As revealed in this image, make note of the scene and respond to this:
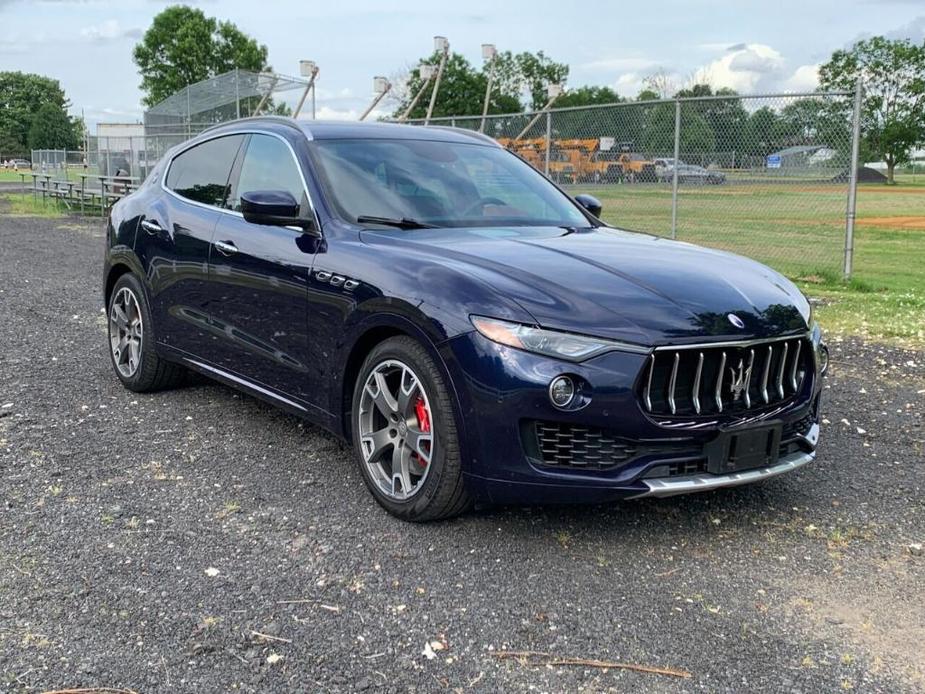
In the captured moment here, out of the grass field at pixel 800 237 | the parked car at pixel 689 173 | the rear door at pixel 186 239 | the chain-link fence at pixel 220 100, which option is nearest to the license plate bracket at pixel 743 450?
the rear door at pixel 186 239

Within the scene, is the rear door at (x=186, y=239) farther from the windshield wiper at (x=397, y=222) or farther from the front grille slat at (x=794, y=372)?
the front grille slat at (x=794, y=372)

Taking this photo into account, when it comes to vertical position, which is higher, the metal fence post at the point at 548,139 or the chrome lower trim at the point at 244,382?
the metal fence post at the point at 548,139

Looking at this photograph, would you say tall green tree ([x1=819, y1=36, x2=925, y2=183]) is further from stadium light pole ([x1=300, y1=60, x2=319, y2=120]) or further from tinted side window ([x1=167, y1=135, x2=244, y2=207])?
tinted side window ([x1=167, y1=135, x2=244, y2=207])

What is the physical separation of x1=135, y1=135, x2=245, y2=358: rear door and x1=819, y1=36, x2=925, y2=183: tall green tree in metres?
51.9

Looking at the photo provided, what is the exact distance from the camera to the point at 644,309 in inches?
137

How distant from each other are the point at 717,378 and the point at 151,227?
368 cm

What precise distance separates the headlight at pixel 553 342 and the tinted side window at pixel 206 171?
7.88 feet

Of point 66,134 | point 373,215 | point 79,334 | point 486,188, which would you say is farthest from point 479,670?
point 66,134

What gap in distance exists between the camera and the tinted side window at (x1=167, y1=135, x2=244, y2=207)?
208 inches

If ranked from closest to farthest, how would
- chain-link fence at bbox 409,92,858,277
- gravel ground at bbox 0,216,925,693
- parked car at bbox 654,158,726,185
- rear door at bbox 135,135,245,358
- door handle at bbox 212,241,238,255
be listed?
gravel ground at bbox 0,216,925,693 → door handle at bbox 212,241,238,255 → rear door at bbox 135,135,245,358 → chain-link fence at bbox 409,92,858,277 → parked car at bbox 654,158,726,185

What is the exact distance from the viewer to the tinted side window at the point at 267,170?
4645 mm

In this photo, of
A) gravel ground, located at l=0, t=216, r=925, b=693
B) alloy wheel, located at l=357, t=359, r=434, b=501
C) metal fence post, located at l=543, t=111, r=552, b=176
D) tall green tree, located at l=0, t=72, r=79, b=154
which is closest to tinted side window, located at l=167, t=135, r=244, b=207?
gravel ground, located at l=0, t=216, r=925, b=693

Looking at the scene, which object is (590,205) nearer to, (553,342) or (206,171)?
(206,171)

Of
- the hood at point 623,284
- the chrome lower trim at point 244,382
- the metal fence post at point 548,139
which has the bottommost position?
the chrome lower trim at point 244,382
